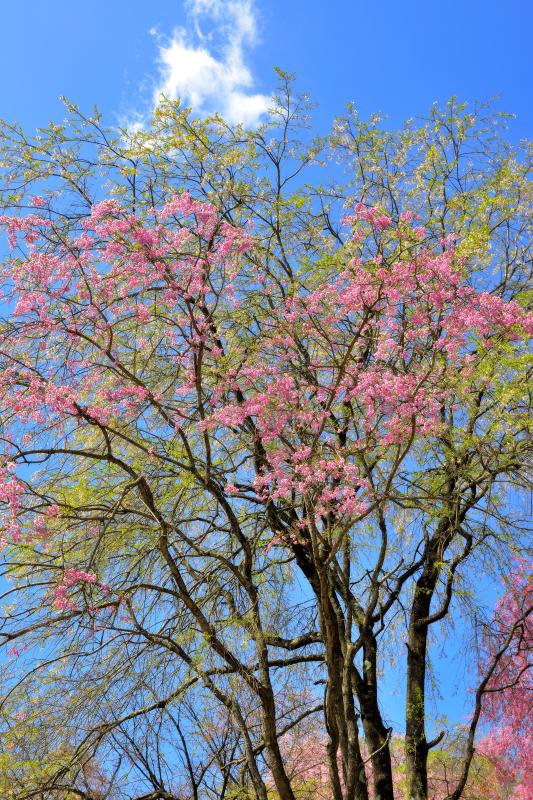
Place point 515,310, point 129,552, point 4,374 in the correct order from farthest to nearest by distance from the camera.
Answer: point 129,552, point 515,310, point 4,374

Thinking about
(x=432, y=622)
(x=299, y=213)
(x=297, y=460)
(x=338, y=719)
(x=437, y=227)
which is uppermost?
(x=299, y=213)

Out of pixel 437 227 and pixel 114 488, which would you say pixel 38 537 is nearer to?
A: pixel 114 488

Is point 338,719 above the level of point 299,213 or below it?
below

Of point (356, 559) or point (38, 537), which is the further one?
Result: point (356, 559)

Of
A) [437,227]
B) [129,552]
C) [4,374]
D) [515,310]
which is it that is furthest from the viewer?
[437,227]

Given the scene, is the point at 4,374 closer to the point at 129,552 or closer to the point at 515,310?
the point at 129,552

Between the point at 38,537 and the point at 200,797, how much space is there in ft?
12.9

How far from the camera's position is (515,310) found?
6.28 m

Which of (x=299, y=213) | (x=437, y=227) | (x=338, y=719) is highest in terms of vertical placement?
(x=299, y=213)

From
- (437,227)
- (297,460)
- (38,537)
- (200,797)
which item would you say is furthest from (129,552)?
(437,227)

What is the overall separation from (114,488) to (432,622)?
3.64 m

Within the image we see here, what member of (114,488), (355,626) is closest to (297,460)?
(114,488)

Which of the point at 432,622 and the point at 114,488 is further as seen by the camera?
the point at 432,622

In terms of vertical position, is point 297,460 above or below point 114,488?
below
